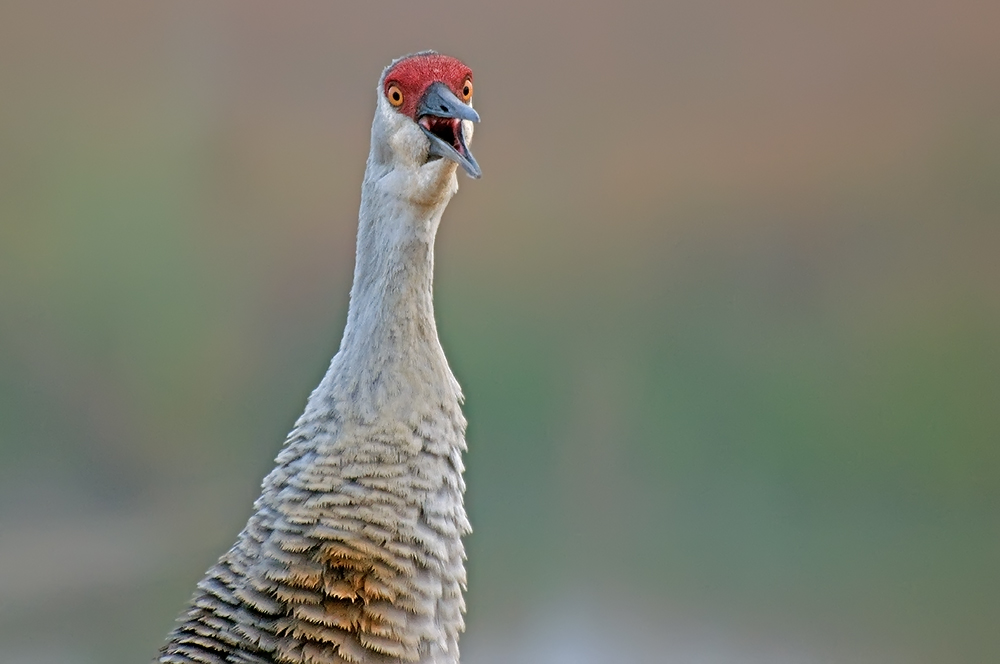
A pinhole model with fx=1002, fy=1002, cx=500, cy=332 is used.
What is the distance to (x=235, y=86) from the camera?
290 centimetres

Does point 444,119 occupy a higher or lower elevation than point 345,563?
higher

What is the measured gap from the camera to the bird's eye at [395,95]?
149cm

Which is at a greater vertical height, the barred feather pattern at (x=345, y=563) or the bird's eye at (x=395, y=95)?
the bird's eye at (x=395, y=95)

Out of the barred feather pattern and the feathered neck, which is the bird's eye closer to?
the feathered neck

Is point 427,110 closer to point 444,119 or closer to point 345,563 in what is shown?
point 444,119

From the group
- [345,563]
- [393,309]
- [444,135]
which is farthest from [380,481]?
[444,135]

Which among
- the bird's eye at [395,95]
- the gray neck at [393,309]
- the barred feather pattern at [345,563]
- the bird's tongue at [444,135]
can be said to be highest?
the bird's eye at [395,95]

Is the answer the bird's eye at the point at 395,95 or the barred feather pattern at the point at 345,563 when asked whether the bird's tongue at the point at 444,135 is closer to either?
the bird's eye at the point at 395,95

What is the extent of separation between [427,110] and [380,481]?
1.78ft

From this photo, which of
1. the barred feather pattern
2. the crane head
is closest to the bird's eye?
the crane head

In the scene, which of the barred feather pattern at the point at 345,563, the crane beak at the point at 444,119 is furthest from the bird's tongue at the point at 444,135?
the barred feather pattern at the point at 345,563

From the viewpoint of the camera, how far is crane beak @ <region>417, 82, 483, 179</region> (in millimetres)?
1425

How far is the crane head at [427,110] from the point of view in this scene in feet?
4.73

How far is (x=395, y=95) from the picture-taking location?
59.0 inches
